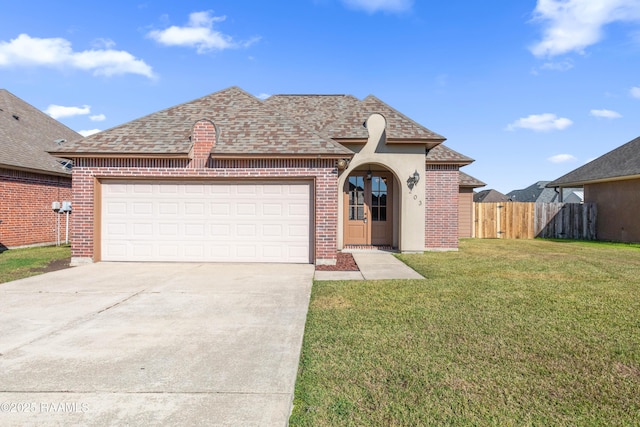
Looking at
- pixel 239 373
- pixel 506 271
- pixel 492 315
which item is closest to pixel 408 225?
pixel 506 271

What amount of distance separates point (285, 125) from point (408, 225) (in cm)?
510

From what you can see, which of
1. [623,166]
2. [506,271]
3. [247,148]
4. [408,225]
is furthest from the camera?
[623,166]

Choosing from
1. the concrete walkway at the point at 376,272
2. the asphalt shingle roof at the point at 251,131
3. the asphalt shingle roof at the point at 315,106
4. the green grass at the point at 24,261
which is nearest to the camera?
the concrete walkway at the point at 376,272

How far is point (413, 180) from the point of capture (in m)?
11.7

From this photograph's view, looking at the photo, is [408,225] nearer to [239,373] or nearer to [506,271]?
[506,271]

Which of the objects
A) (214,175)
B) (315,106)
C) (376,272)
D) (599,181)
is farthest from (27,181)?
(599,181)

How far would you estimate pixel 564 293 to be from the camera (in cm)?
637

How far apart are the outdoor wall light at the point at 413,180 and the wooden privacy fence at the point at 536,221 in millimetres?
9042

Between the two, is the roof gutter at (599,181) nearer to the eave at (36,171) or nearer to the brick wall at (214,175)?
the brick wall at (214,175)

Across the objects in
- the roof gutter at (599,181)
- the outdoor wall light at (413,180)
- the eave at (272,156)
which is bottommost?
the outdoor wall light at (413,180)

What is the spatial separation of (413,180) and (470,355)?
8.57 metres

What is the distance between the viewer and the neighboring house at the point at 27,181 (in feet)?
41.0

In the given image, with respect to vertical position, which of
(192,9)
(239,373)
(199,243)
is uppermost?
(192,9)

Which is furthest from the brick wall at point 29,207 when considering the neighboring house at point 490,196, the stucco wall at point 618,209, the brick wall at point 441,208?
the neighboring house at point 490,196
